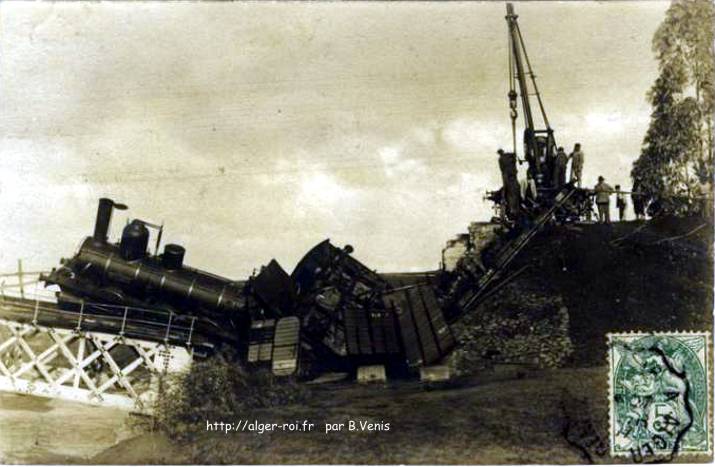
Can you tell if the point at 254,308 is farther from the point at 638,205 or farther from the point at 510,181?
the point at 638,205

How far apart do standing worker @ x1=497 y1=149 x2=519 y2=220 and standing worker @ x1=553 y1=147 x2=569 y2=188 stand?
1.21 m

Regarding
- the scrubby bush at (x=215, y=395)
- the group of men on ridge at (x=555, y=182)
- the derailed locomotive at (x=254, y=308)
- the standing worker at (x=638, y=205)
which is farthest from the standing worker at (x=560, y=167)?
the scrubby bush at (x=215, y=395)

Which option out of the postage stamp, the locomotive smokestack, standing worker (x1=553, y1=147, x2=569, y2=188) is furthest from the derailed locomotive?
standing worker (x1=553, y1=147, x2=569, y2=188)

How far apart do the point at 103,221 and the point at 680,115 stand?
16290mm

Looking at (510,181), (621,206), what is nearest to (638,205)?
(621,206)

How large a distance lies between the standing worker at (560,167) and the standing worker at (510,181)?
1.21m

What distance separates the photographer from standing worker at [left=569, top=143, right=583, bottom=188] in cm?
1623

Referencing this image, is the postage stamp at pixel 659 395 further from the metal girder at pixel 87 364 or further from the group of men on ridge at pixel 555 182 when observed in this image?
the metal girder at pixel 87 364

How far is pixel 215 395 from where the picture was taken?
37.5 feet

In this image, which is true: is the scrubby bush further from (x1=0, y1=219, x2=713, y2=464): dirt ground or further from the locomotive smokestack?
the locomotive smokestack

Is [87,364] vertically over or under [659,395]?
under

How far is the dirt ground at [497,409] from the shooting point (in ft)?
30.0

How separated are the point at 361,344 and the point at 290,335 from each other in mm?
1780

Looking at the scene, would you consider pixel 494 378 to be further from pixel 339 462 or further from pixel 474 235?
pixel 474 235
